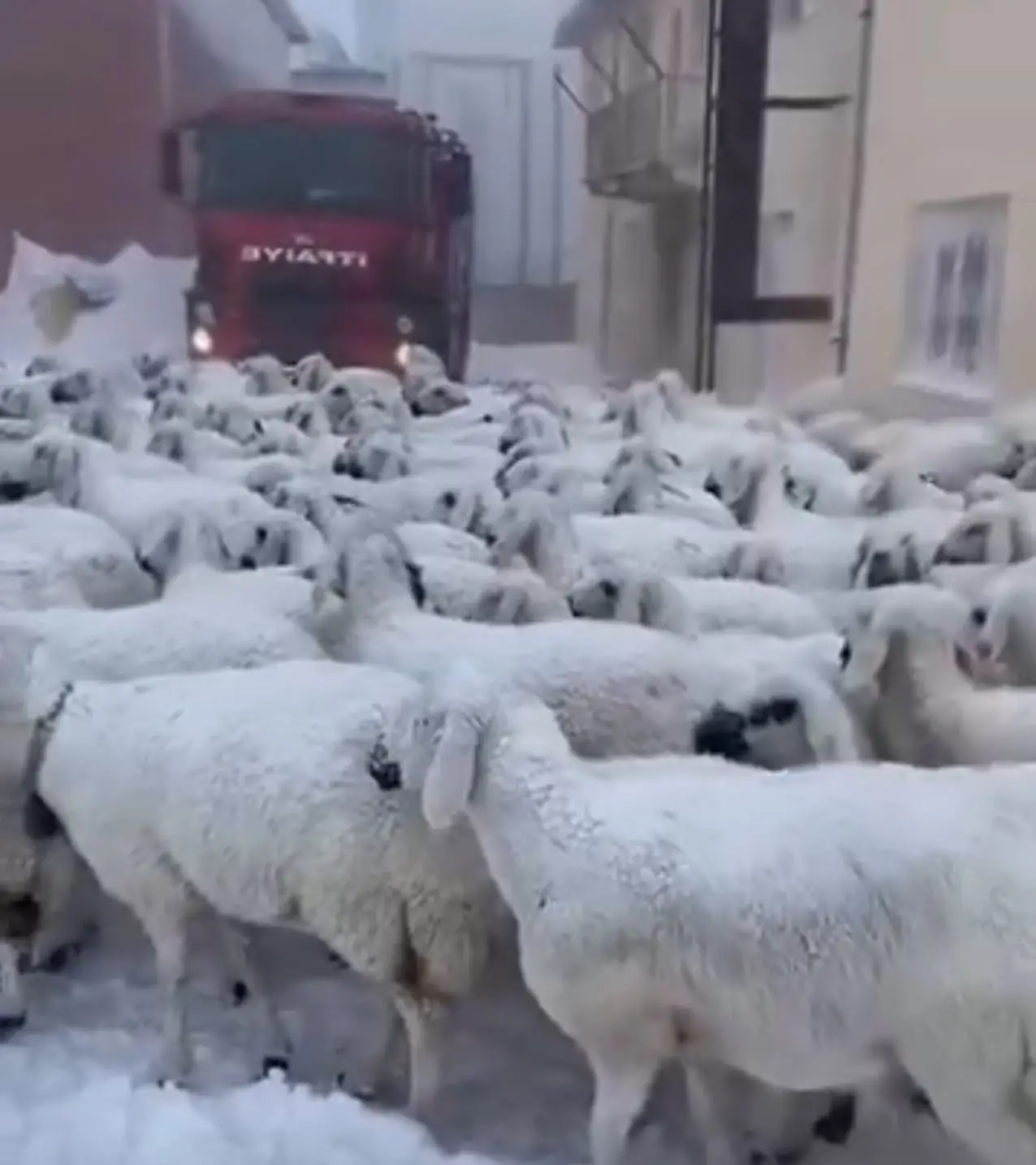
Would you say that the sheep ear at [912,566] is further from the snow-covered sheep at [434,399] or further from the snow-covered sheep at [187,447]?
the snow-covered sheep at [434,399]

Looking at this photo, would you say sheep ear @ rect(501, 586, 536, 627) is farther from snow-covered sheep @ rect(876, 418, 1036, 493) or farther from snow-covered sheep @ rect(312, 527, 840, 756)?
snow-covered sheep @ rect(876, 418, 1036, 493)

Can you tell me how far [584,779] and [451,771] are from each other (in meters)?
0.16

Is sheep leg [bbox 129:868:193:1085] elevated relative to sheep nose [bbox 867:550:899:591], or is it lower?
lower

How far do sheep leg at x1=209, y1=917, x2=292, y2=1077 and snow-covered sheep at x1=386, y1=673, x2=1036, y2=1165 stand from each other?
1.82 feet

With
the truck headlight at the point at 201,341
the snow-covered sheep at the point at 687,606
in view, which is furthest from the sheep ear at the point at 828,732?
the truck headlight at the point at 201,341

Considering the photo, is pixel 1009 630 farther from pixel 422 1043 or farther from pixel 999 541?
pixel 422 1043

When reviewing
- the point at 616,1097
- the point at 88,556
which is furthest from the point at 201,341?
the point at 616,1097

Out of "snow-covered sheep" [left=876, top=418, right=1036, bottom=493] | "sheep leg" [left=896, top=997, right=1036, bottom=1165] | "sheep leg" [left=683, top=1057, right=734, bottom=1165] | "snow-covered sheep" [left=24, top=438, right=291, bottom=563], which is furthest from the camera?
"snow-covered sheep" [left=876, top=418, right=1036, bottom=493]

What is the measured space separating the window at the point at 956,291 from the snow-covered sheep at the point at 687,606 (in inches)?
120

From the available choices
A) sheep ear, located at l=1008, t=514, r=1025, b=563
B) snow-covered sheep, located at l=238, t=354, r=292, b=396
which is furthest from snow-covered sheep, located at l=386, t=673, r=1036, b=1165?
snow-covered sheep, located at l=238, t=354, r=292, b=396

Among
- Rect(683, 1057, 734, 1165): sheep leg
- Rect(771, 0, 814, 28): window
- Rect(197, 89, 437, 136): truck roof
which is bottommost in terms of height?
Rect(683, 1057, 734, 1165): sheep leg

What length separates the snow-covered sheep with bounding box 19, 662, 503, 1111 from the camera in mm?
1973

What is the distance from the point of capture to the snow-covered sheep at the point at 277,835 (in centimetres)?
197

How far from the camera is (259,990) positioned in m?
2.30
